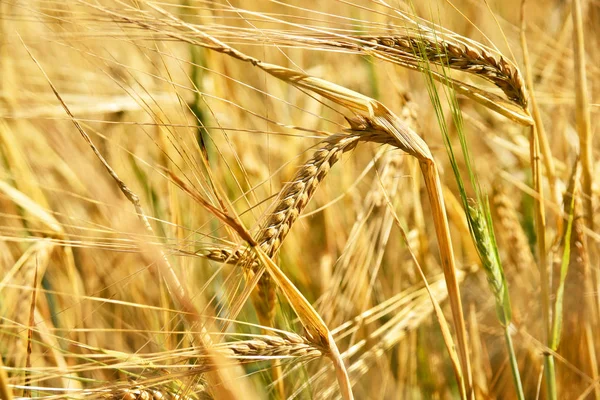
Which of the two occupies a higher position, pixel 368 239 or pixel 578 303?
pixel 368 239

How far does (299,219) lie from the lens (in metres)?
0.80

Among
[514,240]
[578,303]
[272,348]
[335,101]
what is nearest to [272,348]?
[272,348]

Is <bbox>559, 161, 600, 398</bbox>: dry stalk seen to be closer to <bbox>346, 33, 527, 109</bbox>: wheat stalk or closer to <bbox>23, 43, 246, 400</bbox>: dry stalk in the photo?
<bbox>346, 33, 527, 109</bbox>: wheat stalk

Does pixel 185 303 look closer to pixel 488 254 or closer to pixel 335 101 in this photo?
pixel 335 101

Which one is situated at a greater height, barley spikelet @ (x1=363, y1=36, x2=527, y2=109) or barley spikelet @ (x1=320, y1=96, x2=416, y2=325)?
barley spikelet @ (x1=363, y1=36, x2=527, y2=109)

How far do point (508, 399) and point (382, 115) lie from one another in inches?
28.1

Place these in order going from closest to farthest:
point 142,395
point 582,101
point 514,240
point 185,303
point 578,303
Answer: point 185,303
point 142,395
point 582,101
point 578,303
point 514,240

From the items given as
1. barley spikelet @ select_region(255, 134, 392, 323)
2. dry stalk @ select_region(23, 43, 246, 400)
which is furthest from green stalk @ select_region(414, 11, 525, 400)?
dry stalk @ select_region(23, 43, 246, 400)

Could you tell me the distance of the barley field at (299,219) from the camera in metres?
0.55

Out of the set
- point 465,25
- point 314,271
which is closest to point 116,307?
point 314,271

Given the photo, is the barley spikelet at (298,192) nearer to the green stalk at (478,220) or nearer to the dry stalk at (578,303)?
the green stalk at (478,220)

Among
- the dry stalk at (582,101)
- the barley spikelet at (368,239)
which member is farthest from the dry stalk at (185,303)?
the dry stalk at (582,101)

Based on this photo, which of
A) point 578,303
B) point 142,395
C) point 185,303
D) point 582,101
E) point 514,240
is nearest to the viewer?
point 185,303

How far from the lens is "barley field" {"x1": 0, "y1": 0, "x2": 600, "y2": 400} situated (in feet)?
1.80
